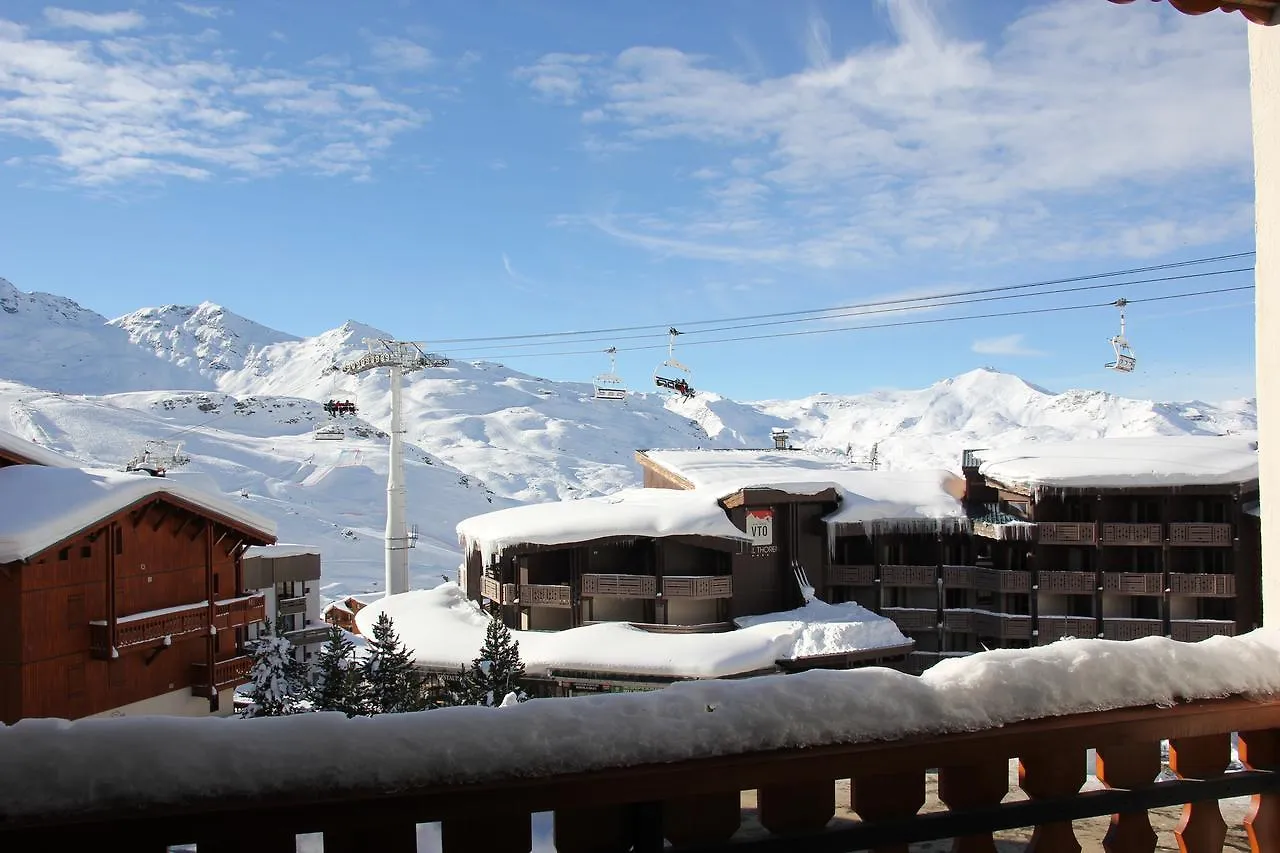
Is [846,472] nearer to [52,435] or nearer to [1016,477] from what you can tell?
[1016,477]

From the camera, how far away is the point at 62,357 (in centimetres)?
19462

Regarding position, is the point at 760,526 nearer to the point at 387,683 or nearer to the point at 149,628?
the point at 387,683

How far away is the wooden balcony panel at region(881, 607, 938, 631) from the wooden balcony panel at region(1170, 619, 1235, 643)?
7.05 metres

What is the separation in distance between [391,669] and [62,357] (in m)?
221

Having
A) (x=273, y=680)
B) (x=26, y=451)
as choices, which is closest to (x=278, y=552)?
(x=273, y=680)

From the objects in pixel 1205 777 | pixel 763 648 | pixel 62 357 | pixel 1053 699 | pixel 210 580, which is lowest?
pixel 763 648

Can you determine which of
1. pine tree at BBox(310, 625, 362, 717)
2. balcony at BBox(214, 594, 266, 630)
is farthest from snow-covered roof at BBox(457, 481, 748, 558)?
pine tree at BBox(310, 625, 362, 717)

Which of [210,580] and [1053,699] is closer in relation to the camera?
[1053,699]

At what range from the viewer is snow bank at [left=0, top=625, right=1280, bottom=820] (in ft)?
4.38

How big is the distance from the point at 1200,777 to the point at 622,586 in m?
23.5

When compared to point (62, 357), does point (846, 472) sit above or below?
below

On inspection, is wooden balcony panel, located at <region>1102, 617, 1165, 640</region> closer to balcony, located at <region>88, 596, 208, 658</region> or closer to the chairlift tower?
balcony, located at <region>88, 596, 208, 658</region>

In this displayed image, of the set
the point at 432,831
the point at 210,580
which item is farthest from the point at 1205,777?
the point at 210,580

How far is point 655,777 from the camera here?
5.06 ft
